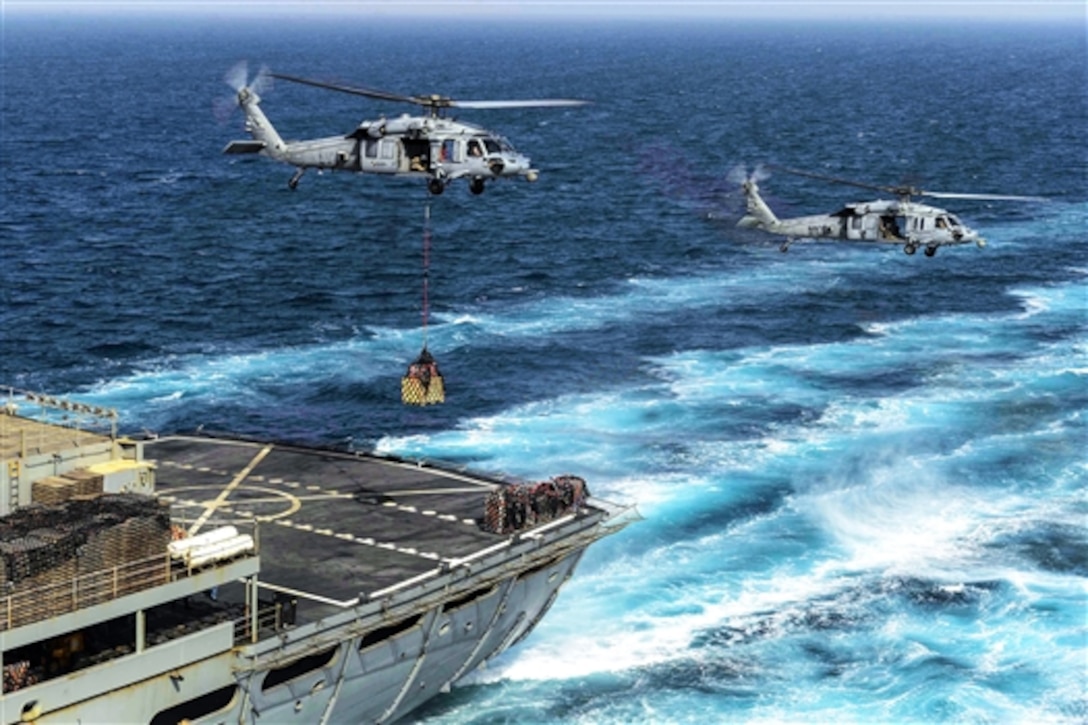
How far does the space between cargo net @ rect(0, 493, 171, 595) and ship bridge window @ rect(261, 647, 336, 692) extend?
5.68 meters

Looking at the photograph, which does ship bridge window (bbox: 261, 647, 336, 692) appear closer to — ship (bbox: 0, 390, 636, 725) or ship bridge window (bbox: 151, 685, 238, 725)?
ship (bbox: 0, 390, 636, 725)

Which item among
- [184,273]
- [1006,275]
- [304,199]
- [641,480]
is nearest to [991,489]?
[641,480]

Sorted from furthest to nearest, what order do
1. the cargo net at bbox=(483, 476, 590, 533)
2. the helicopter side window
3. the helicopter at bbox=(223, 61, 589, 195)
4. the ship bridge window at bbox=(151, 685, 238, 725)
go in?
the helicopter side window
the helicopter at bbox=(223, 61, 589, 195)
the cargo net at bbox=(483, 476, 590, 533)
the ship bridge window at bbox=(151, 685, 238, 725)

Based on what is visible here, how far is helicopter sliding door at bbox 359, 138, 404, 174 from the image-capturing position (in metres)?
68.1

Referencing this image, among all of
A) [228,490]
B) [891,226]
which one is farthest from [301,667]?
[891,226]

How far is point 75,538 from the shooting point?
4741cm

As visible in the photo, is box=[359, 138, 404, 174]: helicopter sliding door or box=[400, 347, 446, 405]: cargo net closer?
box=[400, 347, 446, 405]: cargo net

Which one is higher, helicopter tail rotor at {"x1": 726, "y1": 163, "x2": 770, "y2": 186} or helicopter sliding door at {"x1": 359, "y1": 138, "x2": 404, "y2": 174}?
helicopter sliding door at {"x1": 359, "y1": 138, "x2": 404, "y2": 174}

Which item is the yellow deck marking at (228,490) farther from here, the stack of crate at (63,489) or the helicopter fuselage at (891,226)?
the helicopter fuselage at (891,226)

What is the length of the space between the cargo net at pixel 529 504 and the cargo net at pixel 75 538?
12853 mm

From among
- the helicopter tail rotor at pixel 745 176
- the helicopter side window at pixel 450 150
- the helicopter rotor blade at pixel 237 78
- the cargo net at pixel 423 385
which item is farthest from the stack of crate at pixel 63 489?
the helicopter tail rotor at pixel 745 176

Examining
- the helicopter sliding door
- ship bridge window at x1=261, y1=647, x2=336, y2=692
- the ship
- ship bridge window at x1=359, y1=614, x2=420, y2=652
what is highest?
the helicopter sliding door

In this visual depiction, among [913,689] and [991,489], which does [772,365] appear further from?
[913,689]

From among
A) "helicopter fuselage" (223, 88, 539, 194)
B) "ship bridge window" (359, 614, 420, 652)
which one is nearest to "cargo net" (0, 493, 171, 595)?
"ship bridge window" (359, 614, 420, 652)
